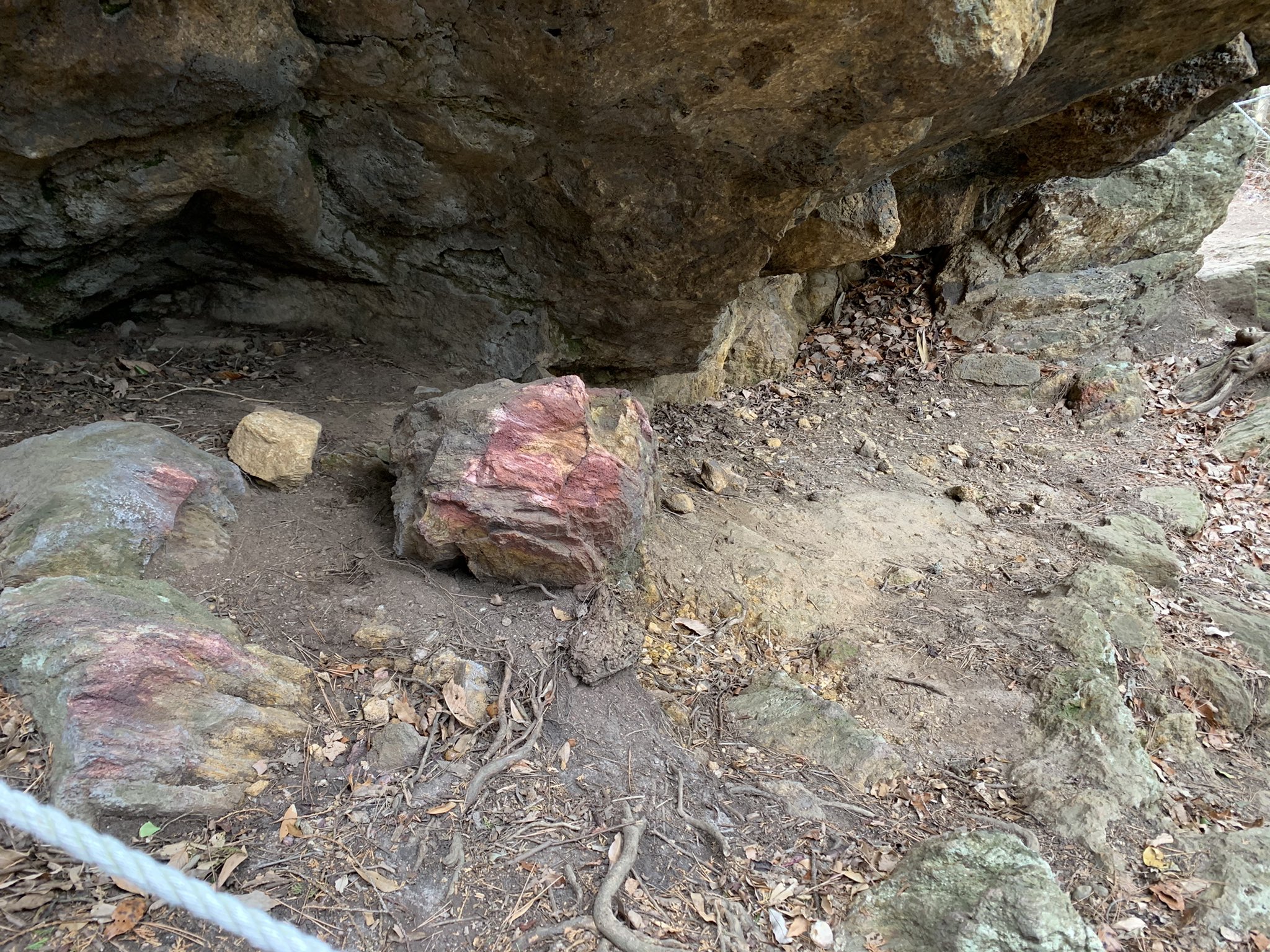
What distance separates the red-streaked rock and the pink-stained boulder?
874mm

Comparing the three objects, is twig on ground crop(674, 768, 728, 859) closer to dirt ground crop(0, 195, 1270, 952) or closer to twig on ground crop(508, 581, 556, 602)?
dirt ground crop(0, 195, 1270, 952)

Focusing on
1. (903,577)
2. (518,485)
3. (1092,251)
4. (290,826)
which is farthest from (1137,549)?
(290,826)

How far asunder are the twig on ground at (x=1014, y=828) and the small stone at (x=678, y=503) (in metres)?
2.20

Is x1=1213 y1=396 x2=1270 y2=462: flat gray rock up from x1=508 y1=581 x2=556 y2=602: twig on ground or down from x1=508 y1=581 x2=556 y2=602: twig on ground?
up

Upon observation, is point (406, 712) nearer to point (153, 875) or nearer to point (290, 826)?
point (290, 826)

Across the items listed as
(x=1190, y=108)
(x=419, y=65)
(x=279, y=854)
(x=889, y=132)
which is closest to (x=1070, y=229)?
(x=1190, y=108)

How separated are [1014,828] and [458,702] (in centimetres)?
195

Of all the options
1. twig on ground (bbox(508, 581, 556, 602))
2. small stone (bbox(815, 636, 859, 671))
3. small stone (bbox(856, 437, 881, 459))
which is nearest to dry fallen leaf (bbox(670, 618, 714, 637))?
small stone (bbox(815, 636, 859, 671))

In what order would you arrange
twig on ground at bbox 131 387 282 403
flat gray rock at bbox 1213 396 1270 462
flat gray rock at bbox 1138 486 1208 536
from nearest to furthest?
twig on ground at bbox 131 387 282 403
flat gray rock at bbox 1138 486 1208 536
flat gray rock at bbox 1213 396 1270 462

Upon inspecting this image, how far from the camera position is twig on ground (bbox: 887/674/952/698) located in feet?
10.8

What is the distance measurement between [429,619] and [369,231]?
2573 millimetres

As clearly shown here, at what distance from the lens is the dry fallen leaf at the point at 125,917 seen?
1675mm

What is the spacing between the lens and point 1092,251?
7496mm

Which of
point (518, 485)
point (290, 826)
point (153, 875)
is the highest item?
point (153, 875)
